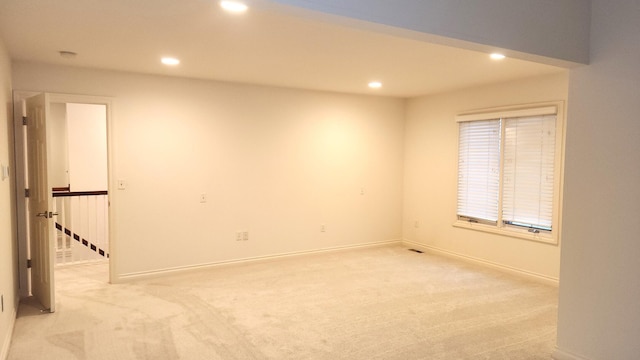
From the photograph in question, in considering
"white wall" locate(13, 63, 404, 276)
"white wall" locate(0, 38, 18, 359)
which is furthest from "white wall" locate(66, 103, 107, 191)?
"white wall" locate(0, 38, 18, 359)

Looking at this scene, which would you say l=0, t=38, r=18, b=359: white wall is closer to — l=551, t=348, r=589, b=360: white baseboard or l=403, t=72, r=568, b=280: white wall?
l=551, t=348, r=589, b=360: white baseboard

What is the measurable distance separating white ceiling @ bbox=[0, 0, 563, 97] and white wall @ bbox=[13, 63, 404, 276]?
1.00ft

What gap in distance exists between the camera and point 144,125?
15.7 feet

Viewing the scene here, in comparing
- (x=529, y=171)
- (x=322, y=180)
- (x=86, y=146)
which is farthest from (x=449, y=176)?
(x=86, y=146)

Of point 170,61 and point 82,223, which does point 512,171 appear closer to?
point 170,61

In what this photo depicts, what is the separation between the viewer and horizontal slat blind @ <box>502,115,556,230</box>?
4762 mm

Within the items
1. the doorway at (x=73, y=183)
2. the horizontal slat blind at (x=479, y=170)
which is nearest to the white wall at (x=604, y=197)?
the horizontal slat blind at (x=479, y=170)

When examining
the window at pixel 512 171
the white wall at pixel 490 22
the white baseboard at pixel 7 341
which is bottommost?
the white baseboard at pixel 7 341

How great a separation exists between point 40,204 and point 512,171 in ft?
16.9

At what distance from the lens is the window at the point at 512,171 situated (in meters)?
4.73

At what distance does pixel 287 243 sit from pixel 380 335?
8.75ft

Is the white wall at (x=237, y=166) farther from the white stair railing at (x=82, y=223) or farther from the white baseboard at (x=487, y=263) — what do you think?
the white stair railing at (x=82, y=223)

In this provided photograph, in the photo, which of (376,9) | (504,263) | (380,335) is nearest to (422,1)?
(376,9)

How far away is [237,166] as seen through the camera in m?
5.39
